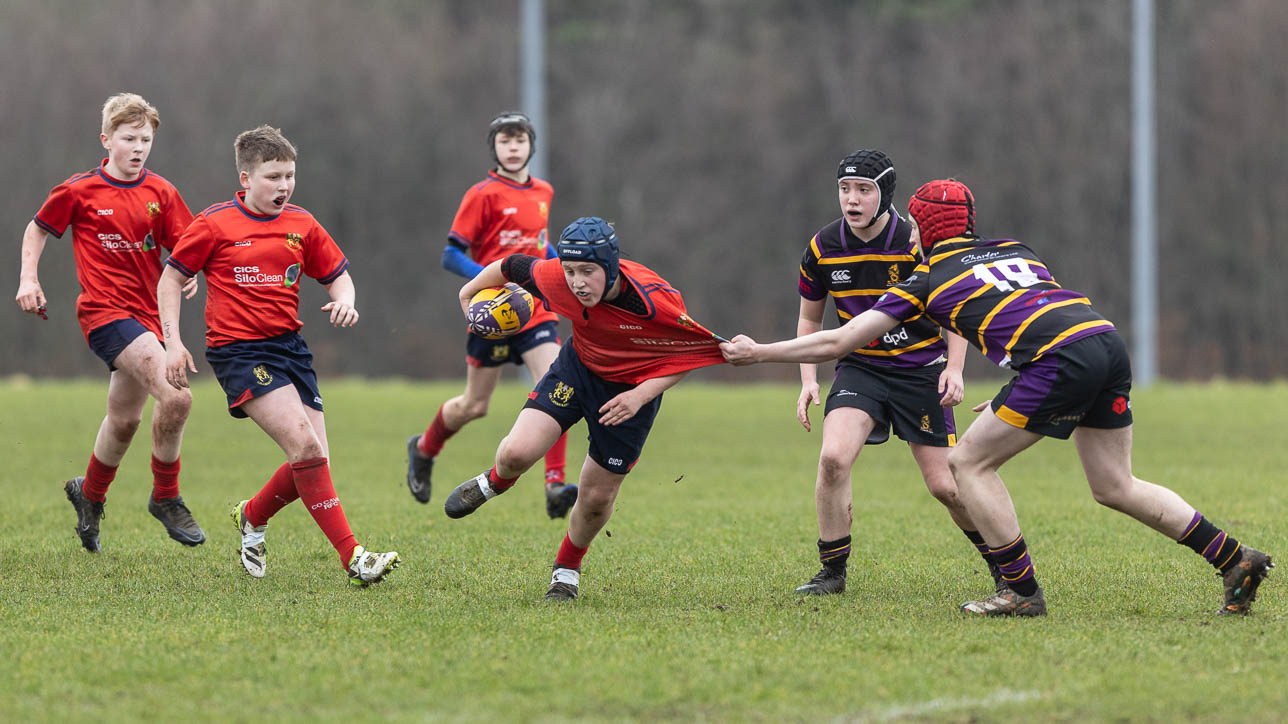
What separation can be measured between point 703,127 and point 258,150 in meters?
30.8

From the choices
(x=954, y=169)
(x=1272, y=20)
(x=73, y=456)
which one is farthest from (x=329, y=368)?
(x=1272, y=20)

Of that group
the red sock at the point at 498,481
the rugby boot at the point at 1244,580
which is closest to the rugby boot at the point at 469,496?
the red sock at the point at 498,481

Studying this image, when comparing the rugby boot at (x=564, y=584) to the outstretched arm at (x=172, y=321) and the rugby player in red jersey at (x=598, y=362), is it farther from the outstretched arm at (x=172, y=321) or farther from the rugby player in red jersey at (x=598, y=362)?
the outstretched arm at (x=172, y=321)

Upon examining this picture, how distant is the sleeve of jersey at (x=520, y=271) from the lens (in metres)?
5.99

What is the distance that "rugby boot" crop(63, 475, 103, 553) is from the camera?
→ 7.30 m

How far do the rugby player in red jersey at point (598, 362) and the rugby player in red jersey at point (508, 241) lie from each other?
248cm

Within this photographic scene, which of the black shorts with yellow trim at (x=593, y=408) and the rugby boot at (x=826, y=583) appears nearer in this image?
the black shorts with yellow trim at (x=593, y=408)

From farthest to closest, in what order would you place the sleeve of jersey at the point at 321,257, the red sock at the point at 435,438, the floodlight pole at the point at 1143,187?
the floodlight pole at the point at 1143,187, the red sock at the point at 435,438, the sleeve of jersey at the point at 321,257

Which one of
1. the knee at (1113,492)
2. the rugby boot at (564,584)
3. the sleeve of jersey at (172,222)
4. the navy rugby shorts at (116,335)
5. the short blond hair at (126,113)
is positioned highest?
the short blond hair at (126,113)

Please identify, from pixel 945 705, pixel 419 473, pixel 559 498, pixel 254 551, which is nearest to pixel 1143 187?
pixel 419 473

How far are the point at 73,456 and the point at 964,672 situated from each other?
10402 mm

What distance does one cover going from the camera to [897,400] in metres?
6.23

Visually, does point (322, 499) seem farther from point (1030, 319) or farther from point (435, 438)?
point (435, 438)

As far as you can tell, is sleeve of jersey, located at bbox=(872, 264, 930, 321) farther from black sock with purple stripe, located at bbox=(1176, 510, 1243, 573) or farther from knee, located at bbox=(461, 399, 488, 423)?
knee, located at bbox=(461, 399, 488, 423)
